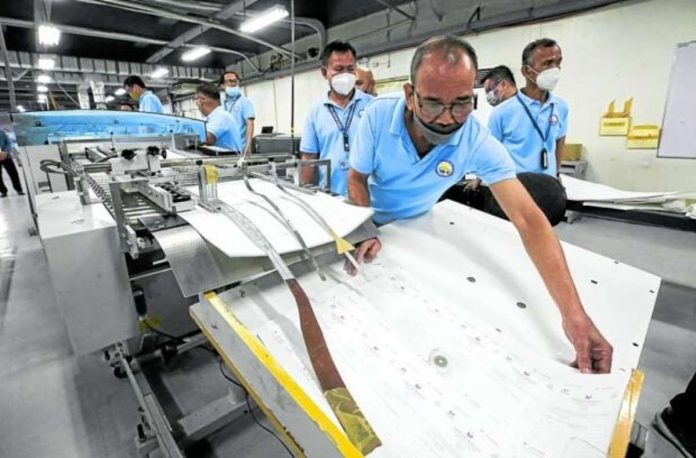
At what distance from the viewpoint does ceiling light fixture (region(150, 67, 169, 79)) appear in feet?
28.9

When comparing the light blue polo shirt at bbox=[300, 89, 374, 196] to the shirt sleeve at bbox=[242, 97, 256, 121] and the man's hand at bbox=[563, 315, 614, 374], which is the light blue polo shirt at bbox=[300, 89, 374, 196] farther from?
the shirt sleeve at bbox=[242, 97, 256, 121]

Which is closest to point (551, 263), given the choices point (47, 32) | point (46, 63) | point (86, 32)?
point (47, 32)

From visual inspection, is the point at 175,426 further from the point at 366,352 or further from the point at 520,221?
the point at 520,221

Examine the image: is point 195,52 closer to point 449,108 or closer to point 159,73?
point 159,73

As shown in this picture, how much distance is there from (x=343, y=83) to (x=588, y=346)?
1677mm

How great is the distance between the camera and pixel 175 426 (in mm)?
1328

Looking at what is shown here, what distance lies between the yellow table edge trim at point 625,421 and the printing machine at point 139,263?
61 cm

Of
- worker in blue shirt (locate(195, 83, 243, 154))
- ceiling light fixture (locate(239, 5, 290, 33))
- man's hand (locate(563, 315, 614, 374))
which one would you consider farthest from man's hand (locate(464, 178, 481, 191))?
ceiling light fixture (locate(239, 5, 290, 33))

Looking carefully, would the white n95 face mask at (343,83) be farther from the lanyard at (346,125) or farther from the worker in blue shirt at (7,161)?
the worker in blue shirt at (7,161)

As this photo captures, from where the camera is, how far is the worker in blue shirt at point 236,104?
384 cm

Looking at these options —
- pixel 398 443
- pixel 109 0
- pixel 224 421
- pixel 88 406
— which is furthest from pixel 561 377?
pixel 109 0

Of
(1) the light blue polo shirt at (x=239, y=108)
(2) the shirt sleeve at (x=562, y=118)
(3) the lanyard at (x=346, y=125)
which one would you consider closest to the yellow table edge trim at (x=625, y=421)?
(3) the lanyard at (x=346, y=125)

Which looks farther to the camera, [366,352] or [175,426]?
[175,426]

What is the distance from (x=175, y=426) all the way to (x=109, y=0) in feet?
15.4
